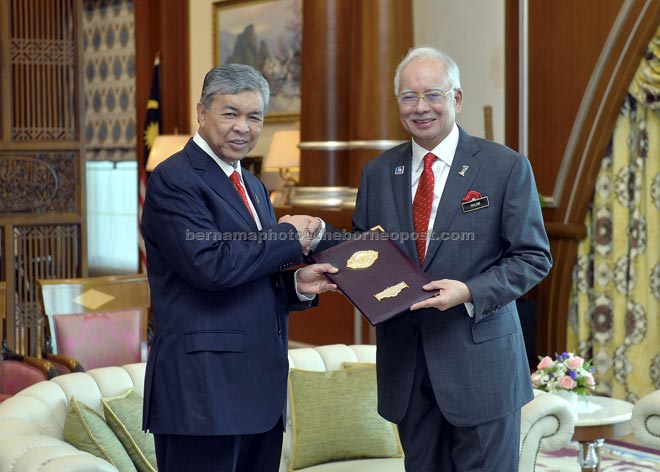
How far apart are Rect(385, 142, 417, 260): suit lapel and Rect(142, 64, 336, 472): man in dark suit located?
30cm

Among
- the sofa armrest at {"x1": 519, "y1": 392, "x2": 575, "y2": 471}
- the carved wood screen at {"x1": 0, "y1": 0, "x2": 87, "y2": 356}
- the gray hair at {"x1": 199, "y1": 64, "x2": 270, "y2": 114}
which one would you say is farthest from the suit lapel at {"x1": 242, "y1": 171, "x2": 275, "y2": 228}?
the carved wood screen at {"x1": 0, "y1": 0, "x2": 87, "y2": 356}

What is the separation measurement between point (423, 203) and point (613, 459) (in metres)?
3.20

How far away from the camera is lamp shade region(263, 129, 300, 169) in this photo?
289 inches

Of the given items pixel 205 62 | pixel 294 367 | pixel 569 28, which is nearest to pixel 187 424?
pixel 294 367

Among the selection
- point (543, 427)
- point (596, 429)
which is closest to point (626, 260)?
point (596, 429)

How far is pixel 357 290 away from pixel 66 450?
994mm

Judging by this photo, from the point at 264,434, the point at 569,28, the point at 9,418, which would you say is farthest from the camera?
the point at 569,28

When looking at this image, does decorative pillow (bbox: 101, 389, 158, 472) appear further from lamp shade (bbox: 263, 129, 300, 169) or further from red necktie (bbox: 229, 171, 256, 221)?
lamp shade (bbox: 263, 129, 300, 169)

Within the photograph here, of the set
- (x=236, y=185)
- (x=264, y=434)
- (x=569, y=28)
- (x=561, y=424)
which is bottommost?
(x=561, y=424)

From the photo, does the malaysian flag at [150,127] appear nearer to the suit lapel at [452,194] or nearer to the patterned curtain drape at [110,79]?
the patterned curtain drape at [110,79]

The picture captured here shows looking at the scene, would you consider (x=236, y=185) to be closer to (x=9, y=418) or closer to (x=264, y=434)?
(x=264, y=434)

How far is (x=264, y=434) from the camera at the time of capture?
2.50 meters

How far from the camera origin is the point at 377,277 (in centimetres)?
254

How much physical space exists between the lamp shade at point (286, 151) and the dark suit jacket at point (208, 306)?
4.89 m
